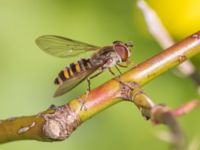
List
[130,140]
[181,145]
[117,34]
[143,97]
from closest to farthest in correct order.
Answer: [181,145], [143,97], [130,140], [117,34]

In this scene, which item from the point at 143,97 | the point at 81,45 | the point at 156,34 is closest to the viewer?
the point at 143,97

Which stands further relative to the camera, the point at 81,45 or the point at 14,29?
the point at 14,29

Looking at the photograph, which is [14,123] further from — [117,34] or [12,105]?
[117,34]

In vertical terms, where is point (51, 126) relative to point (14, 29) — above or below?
below

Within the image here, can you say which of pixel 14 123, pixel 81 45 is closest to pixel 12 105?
pixel 81 45

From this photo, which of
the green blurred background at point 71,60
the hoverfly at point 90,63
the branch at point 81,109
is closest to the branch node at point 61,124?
the branch at point 81,109

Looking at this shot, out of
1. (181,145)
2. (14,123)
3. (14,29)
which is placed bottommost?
(181,145)

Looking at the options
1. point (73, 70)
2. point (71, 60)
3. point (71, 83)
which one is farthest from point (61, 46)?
point (71, 60)

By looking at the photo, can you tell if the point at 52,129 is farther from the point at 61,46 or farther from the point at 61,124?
the point at 61,46

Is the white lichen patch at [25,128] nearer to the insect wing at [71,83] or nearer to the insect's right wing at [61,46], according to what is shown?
the insect wing at [71,83]
